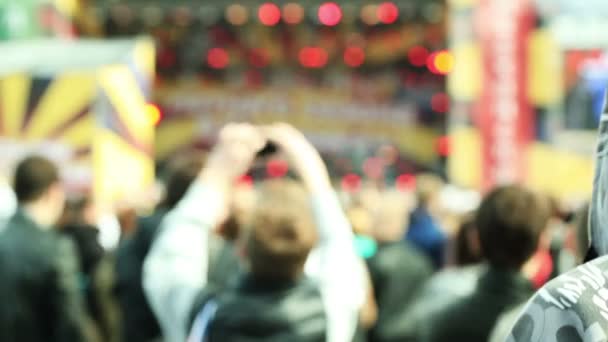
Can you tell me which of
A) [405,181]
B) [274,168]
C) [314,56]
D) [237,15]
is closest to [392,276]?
[274,168]

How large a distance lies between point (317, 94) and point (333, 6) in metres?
1.84

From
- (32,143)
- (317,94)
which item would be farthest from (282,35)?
(32,143)

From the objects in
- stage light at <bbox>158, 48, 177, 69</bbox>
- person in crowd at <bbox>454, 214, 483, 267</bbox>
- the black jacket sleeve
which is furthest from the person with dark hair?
stage light at <bbox>158, 48, 177, 69</bbox>

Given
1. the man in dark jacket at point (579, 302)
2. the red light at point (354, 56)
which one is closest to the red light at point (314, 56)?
the red light at point (354, 56)

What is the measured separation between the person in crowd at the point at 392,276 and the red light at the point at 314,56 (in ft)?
39.6

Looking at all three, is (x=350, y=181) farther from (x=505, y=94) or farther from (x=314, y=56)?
(x=505, y=94)

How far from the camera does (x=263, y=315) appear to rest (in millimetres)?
2367

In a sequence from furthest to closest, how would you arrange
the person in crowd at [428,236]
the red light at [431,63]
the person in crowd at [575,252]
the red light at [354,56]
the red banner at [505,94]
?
the red light at [354,56], the red light at [431,63], the red banner at [505,94], the person in crowd at [428,236], the person in crowd at [575,252]

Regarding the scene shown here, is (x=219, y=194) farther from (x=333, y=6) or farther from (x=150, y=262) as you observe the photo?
(x=333, y=6)

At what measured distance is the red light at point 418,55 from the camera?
16.9 m

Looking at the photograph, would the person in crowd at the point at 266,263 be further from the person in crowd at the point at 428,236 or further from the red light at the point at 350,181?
the red light at the point at 350,181

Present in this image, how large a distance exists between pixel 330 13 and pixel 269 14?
2.64 feet

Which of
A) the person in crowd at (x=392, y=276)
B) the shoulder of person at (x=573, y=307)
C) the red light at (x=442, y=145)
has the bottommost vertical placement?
the red light at (x=442, y=145)

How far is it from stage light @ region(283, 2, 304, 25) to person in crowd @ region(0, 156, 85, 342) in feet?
39.9
